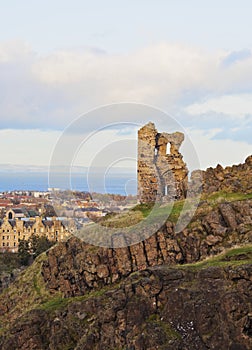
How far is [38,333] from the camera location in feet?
88.7

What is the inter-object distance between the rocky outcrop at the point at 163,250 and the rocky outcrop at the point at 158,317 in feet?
9.76

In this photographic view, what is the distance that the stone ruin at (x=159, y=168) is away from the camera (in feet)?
136

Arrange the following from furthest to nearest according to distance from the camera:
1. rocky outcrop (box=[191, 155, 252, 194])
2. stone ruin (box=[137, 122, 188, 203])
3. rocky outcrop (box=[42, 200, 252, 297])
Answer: stone ruin (box=[137, 122, 188, 203]), rocky outcrop (box=[191, 155, 252, 194]), rocky outcrop (box=[42, 200, 252, 297])

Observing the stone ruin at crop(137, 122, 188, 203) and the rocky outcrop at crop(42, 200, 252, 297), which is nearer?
the rocky outcrop at crop(42, 200, 252, 297)

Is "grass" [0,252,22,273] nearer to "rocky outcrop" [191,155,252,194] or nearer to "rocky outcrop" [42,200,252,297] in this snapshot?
"rocky outcrop" [191,155,252,194]

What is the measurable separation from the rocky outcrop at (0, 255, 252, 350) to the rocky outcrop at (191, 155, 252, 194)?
9.52 metres

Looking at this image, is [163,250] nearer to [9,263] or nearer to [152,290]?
[152,290]

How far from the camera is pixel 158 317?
23.7 metres

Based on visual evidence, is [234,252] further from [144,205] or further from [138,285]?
[144,205]

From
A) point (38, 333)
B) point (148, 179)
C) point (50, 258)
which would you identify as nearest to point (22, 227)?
point (148, 179)

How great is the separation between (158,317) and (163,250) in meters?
7.94

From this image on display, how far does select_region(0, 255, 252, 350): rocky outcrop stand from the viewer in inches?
864

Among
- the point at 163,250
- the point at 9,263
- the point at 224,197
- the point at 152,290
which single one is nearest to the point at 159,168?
the point at 224,197

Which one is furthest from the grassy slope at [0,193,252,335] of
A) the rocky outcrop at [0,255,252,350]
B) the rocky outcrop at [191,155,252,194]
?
the rocky outcrop at [191,155,252,194]
